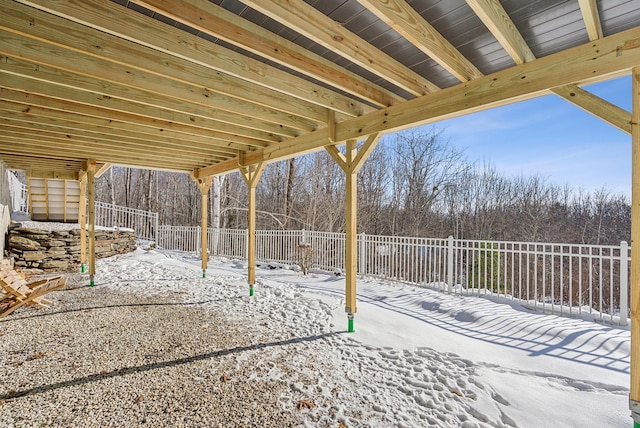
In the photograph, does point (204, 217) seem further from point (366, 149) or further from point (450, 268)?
point (450, 268)

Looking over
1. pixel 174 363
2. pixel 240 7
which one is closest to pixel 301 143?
pixel 240 7

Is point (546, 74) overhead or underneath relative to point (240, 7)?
underneath

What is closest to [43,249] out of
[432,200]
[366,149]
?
[366,149]

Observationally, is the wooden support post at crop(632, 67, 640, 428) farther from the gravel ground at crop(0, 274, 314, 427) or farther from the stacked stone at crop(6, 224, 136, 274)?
the stacked stone at crop(6, 224, 136, 274)

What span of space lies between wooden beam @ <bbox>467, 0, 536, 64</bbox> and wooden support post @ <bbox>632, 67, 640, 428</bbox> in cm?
65

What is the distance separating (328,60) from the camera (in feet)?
8.77

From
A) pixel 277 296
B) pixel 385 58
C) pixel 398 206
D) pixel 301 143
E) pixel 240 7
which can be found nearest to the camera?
pixel 240 7

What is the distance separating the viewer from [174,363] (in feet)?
9.60

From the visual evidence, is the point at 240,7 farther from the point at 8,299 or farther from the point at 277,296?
the point at 8,299

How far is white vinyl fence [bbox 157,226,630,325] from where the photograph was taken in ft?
15.1

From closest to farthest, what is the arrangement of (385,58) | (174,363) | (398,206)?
(385,58) → (174,363) → (398,206)

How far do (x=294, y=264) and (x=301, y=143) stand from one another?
5412 mm

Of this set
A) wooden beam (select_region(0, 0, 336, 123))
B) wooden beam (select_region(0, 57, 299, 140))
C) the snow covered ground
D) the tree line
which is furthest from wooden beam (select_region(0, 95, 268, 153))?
the tree line

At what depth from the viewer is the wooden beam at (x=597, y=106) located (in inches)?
78.5
